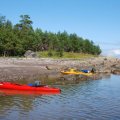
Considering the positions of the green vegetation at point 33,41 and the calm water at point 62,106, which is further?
the green vegetation at point 33,41

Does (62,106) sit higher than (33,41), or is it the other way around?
→ (33,41)

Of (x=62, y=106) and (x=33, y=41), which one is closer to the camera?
(x=62, y=106)

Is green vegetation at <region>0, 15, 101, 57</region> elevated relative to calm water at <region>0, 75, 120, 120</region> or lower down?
elevated

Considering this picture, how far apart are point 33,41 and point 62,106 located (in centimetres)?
8861

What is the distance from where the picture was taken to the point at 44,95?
42.8 metres

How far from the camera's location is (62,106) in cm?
3553

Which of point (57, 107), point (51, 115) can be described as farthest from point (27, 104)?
point (51, 115)

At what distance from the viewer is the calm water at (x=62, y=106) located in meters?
30.2

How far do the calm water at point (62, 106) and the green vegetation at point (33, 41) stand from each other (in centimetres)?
6061

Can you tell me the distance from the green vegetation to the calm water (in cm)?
6061

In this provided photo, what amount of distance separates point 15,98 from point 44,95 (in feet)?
15.6

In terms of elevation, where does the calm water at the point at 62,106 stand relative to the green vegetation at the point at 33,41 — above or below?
below

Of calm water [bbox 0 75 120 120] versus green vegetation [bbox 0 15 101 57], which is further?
green vegetation [bbox 0 15 101 57]

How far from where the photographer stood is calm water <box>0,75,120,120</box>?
99.1 ft
